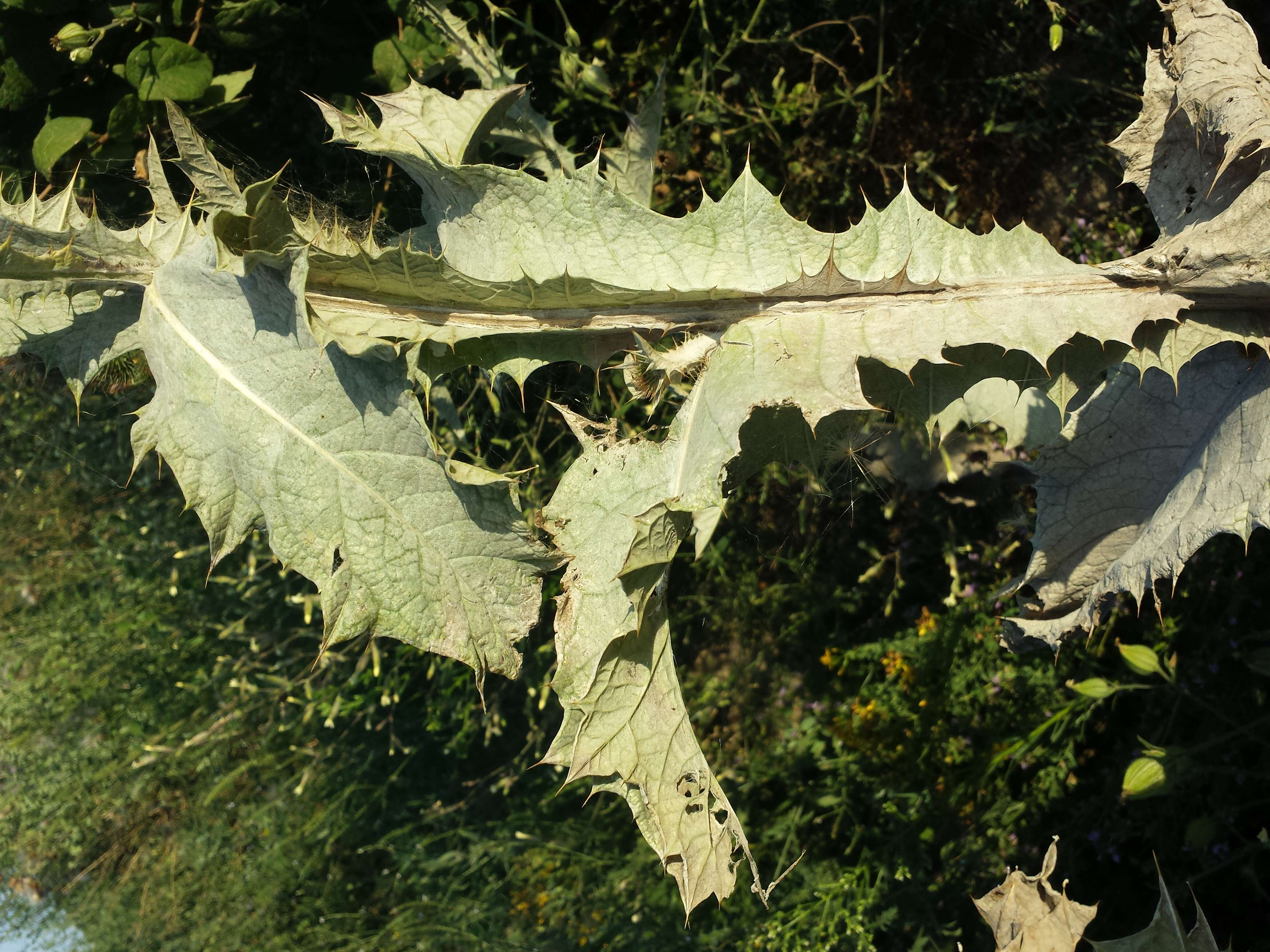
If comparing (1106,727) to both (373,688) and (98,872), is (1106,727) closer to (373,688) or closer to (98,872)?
(373,688)

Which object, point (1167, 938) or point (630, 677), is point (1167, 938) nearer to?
point (1167, 938)

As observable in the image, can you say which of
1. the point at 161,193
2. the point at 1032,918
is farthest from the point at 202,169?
the point at 1032,918

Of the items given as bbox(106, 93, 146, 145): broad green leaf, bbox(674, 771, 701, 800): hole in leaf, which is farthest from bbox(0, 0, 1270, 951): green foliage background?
bbox(674, 771, 701, 800): hole in leaf

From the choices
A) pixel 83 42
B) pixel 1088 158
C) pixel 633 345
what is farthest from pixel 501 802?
pixel 1088 158

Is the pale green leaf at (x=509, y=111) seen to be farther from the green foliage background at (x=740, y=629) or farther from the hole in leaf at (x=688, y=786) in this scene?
the hole in leaf at (x=688, y=786)

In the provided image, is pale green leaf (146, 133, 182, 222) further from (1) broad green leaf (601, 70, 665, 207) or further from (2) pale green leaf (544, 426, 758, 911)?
(1) broad green leaf (601, 70, 665, 207)
